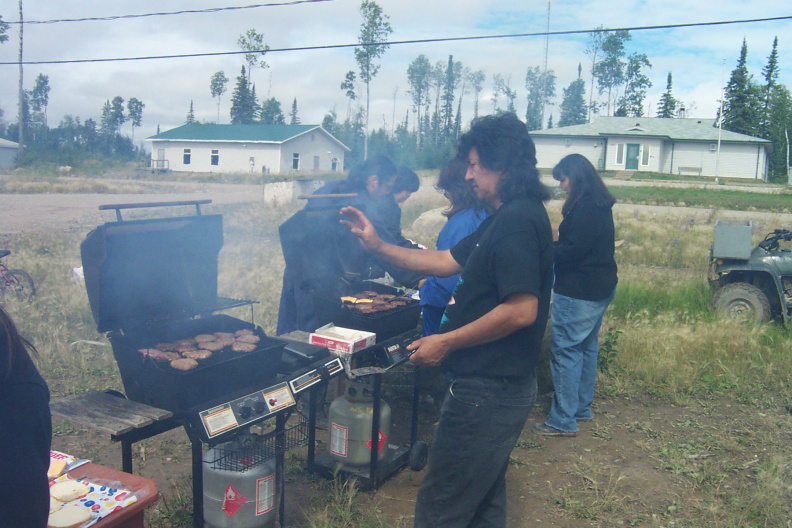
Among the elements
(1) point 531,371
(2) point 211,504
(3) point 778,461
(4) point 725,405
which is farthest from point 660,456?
(2) point 211,504

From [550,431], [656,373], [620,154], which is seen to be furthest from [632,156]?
[550,431]

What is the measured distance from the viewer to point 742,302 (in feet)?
24.6

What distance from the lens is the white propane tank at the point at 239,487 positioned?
2.99 meters

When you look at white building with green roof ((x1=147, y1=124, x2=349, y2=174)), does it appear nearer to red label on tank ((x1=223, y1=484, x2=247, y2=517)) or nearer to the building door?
the building door

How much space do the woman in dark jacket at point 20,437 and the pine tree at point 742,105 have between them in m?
53.3

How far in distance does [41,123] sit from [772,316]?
72.9m

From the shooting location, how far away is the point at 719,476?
4137 mm

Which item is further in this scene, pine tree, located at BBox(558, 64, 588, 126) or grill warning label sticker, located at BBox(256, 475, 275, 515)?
pine tree, located at BBox(558, 64, 588, 126)

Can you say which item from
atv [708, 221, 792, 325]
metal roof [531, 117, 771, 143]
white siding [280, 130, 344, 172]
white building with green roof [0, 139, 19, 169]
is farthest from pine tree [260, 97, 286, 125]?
atv [708, 221, 792, 325]

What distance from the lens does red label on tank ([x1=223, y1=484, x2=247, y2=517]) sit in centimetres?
299

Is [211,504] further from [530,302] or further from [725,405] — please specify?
[725,405]

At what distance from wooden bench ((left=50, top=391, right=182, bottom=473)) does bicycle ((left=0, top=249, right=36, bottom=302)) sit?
6.09m

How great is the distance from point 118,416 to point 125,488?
327 mm

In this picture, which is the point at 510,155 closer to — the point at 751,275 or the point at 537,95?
the point at 751,275
